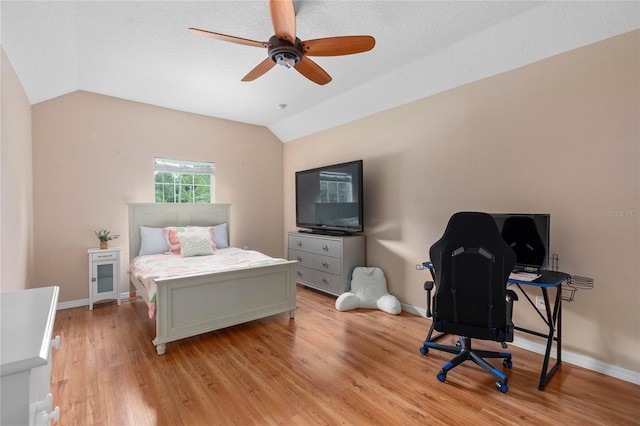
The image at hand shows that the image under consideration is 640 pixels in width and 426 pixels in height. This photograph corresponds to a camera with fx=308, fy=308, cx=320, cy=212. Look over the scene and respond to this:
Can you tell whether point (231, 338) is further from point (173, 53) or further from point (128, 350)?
point (173, 53)

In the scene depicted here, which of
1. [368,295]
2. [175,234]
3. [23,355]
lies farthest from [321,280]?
[23,355]

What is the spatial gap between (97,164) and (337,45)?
3.58m

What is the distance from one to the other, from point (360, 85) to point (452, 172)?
1504 millimetres

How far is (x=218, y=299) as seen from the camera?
2.91 metres

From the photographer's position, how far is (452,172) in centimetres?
321

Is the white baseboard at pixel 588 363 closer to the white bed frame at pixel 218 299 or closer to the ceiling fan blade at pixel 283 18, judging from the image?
the white bed frame at pixel 218 299

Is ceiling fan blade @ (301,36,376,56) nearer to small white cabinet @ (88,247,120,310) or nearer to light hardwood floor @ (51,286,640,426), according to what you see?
light hardwood floor @ (51,286,640,426)

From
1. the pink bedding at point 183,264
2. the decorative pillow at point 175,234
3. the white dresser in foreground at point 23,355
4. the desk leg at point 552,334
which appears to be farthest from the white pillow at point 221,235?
the desk leg at point 552,334

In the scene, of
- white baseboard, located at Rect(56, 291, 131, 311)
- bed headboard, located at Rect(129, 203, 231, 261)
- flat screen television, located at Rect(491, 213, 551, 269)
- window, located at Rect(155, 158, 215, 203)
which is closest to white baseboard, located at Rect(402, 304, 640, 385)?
flat screen television, located at Rect(491, 213, 551, 269)

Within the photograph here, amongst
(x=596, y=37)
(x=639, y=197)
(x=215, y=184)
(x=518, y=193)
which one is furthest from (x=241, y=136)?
(x=639, y=197)

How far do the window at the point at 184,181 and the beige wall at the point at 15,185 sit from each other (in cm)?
143

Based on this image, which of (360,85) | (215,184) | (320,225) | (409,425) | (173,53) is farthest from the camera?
(215,184)

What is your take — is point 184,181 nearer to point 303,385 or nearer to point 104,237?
point 104,237

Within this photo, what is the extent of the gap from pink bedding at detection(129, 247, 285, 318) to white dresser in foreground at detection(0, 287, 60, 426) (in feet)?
5.49
